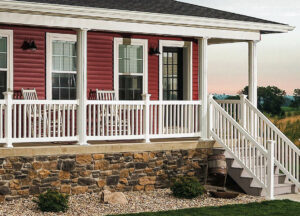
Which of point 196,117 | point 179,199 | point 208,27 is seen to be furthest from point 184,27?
point 179,199

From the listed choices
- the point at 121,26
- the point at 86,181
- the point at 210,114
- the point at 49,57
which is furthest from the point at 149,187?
the point at 49,57

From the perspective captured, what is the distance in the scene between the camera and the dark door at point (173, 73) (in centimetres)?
1653

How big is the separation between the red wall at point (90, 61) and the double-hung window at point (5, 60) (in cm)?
21

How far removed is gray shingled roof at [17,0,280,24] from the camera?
13.3 metres

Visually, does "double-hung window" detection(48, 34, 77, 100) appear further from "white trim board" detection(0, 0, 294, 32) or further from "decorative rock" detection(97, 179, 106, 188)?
"decorative rock" detection(97, 179, 106, 188)

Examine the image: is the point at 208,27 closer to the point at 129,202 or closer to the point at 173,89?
the point at 173,89

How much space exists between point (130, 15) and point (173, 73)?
13.6ft

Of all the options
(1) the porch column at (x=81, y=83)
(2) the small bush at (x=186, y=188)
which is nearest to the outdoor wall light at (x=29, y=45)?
(1) the porch column at (x=81, y=83)

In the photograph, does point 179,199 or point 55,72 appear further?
point 55,72

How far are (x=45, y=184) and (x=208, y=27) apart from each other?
5571 mm

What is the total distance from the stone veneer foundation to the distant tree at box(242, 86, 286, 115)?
26.2m

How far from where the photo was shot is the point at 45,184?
466 inches

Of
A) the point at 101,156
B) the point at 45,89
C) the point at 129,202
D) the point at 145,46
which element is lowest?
the point at 129,202

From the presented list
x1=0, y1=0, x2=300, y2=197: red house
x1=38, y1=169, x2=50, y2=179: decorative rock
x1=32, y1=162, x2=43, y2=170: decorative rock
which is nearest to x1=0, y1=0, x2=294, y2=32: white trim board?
x1=0, y1=0, x2=300, y2=197: red house
